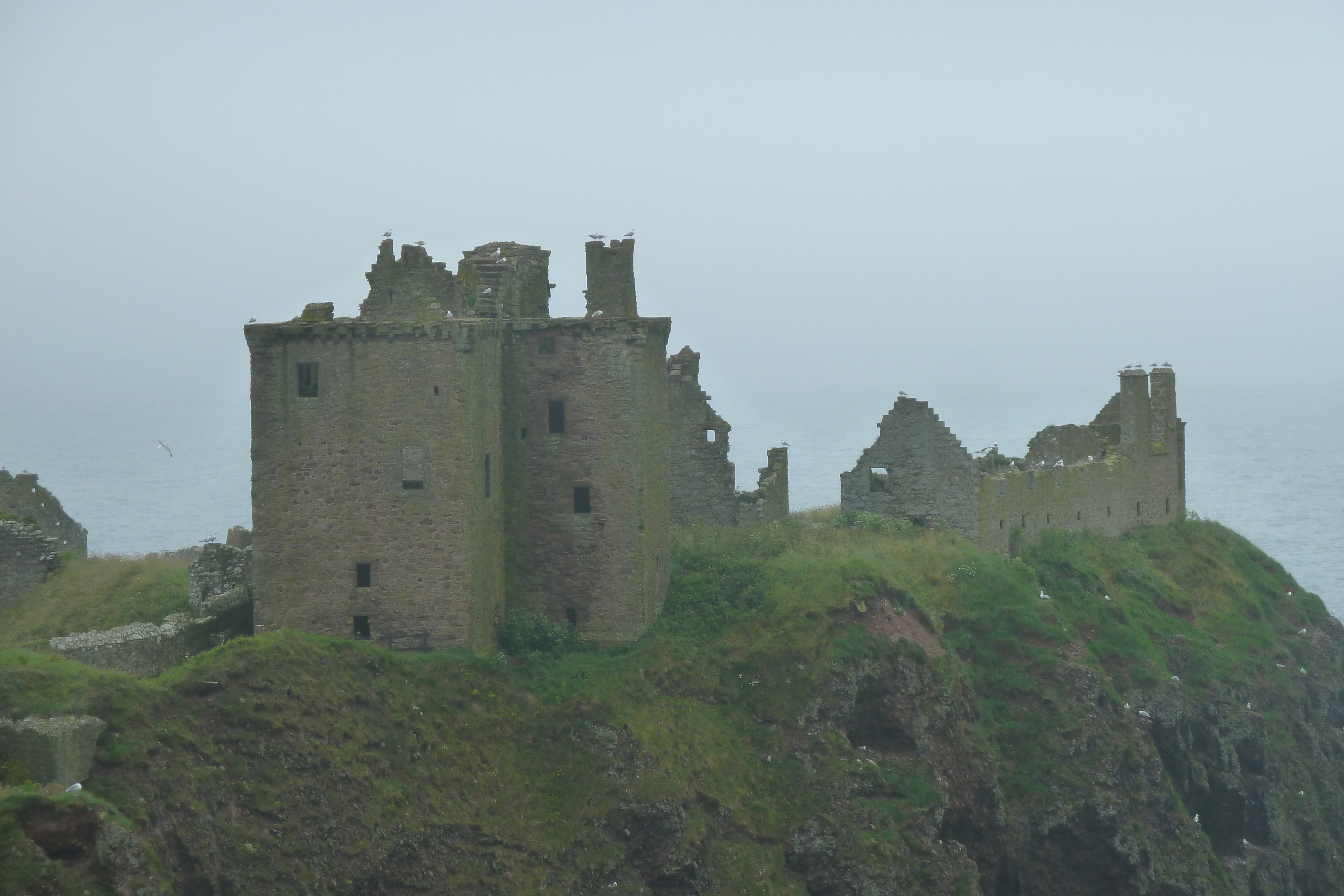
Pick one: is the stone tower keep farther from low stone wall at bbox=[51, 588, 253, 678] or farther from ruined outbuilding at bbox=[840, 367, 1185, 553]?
ruined outbuilding at bbox=[840, 367, 1185, 553]

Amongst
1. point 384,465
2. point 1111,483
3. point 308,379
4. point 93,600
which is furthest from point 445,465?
point 1111,483

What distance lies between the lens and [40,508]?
172ft

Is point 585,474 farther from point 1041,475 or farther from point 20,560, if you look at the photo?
point 1041,475

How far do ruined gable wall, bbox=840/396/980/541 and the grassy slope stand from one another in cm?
2080

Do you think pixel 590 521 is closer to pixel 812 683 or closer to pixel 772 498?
pixel 812 683

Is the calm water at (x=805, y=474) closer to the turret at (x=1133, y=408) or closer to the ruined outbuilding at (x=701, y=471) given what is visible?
the turret at (x=1133, y=408)

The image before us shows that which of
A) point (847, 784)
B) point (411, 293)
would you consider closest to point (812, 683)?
point (847, 784)

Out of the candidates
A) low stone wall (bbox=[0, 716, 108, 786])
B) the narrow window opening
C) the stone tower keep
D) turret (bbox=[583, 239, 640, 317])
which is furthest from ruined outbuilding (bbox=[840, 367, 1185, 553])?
low stone wall (bbox=[0, 716, 108, 786])

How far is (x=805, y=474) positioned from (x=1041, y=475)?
80961 millimetres

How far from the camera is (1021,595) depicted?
168ft

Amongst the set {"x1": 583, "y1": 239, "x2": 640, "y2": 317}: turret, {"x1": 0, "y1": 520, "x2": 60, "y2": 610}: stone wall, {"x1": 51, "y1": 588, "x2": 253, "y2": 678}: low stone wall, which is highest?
{"x1": 583, "y1": 239, "x2": 640, "y2": 317}: turret

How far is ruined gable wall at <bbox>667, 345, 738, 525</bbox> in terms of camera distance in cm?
5359

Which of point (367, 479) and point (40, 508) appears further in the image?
point (40, 508)

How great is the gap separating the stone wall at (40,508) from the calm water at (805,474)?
4193cm
